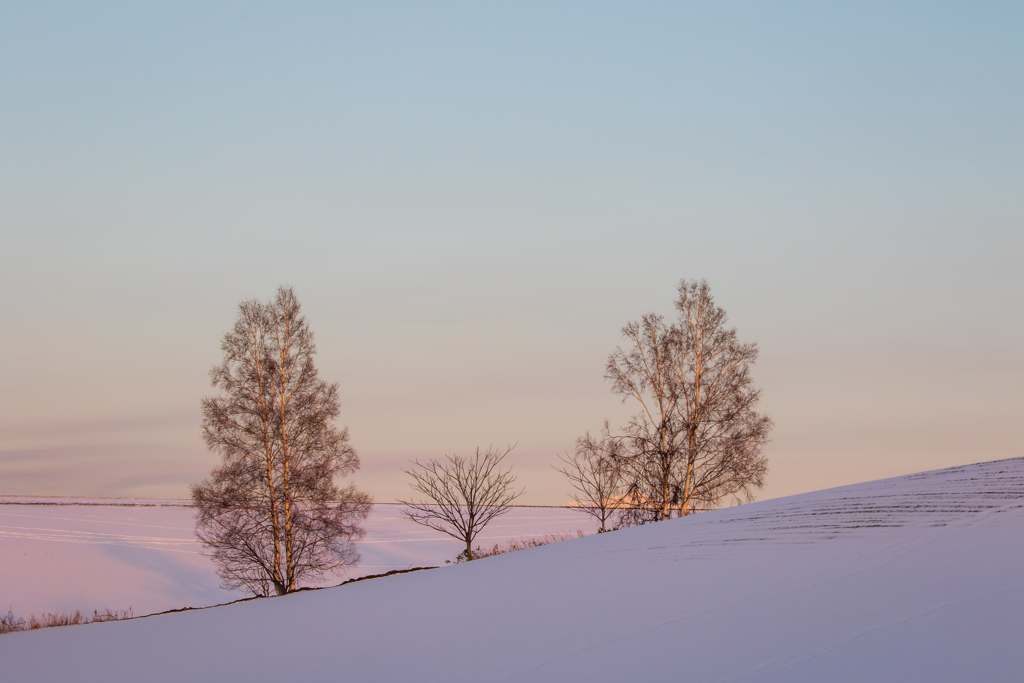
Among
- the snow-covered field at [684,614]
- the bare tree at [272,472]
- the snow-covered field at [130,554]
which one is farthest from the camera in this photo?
the snow-covered field at [130,554]

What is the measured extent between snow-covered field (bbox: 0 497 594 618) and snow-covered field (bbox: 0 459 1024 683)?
49.0ft

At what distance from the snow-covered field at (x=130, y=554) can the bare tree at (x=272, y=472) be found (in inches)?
107

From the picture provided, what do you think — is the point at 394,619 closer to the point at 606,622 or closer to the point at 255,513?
the point at 606,622

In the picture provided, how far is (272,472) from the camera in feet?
73.7

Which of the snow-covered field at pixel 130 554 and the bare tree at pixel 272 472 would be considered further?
the snow-covered field at pixel 130 554

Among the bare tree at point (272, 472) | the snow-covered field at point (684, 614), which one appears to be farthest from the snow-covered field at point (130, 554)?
the snow-covered field at point (684, 614)

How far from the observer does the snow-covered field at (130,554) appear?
31172 millimetres

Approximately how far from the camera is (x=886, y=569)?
7.86 m

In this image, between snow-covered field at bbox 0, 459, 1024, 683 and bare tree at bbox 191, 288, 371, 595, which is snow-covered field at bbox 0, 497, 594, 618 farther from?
snow-covered field at bbox 0, 459, 1024, 683

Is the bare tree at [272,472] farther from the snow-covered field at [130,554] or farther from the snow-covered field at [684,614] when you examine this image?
the snow-covered field at [684,614]

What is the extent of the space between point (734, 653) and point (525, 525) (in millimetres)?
48244

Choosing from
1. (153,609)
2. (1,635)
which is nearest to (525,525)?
(153,609)

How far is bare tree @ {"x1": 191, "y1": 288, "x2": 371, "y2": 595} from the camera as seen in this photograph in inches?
880

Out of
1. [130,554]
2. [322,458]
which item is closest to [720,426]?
[322,458]
